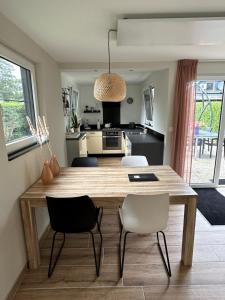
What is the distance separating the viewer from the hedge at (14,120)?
5.82ft

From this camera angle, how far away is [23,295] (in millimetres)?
1610

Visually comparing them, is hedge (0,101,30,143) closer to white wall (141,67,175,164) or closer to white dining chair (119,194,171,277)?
white dining chair (119,194,171,277)

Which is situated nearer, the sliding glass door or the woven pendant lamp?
the woven pendant lamp

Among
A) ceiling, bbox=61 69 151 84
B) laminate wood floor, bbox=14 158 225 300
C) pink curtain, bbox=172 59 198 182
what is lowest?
laminate wood floor, bbox=14 158 225 300

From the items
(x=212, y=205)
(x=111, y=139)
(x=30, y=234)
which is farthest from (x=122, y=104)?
(x=30, y=234)

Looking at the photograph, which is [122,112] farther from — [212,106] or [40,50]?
[40,50]

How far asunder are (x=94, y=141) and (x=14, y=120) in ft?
13.0

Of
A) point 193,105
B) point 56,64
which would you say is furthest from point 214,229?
point 56,64

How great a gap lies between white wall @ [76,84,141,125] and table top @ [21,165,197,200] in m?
4.36

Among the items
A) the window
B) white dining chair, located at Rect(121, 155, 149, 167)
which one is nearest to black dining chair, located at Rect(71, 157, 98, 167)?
white dining chair, located at Rect(121, 155, 149, 167)

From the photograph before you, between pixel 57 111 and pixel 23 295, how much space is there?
2467 mm

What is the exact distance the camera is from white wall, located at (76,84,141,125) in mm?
6332

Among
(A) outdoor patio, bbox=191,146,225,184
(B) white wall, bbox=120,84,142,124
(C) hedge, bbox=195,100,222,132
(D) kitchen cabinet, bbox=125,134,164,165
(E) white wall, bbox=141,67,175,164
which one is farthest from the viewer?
(B) white wall, bbox=120,84,142,124

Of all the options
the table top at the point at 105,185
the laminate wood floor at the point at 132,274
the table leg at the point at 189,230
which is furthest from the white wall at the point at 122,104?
the table leg at the point at 189,230
